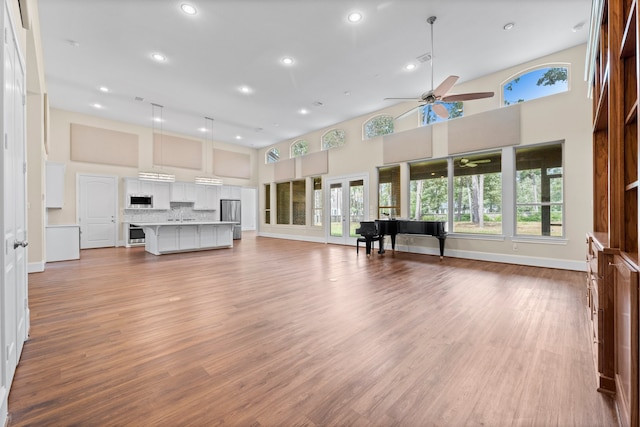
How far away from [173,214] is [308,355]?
9.71m

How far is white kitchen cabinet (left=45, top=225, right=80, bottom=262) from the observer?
6.03m

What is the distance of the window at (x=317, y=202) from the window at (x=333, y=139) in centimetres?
129

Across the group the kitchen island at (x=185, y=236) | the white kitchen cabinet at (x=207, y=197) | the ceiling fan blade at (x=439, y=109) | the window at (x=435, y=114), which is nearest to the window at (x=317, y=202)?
the kitchen island at (x=185, y=236)

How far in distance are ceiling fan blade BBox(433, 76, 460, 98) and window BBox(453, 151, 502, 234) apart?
278 cm

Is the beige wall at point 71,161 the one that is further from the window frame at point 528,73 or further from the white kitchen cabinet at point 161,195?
the window frame at point 528,73

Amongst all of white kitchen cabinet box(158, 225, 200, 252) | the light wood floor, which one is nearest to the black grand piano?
the light wood floor

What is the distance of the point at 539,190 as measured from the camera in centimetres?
558

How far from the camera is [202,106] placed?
775cm

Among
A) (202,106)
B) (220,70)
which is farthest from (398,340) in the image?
(202,106)

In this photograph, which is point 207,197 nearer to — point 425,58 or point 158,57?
point 158,57

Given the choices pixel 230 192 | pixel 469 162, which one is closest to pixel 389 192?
pixel 469 162

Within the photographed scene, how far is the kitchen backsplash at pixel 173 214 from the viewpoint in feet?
30.5

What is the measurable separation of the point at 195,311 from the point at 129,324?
61 cm

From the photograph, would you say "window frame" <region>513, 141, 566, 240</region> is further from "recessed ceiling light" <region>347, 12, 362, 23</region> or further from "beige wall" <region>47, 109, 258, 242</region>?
"beige wall" <region>47, 109, 258, 242</region>
